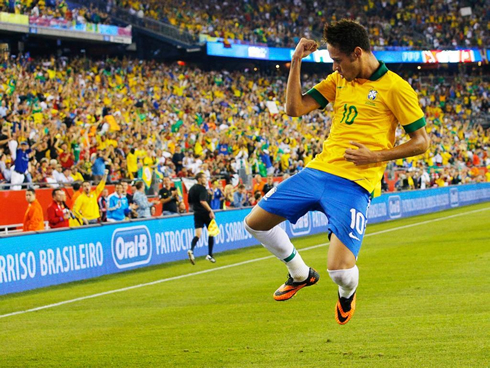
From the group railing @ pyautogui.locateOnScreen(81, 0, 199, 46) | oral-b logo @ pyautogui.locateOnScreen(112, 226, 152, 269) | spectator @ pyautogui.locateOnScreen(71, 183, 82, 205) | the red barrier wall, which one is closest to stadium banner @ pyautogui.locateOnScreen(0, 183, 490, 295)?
oral-b logo @ pyautogui.locateOnScreen(112, 226, 152, 269)

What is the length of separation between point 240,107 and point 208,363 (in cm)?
3211

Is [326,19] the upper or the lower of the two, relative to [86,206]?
upper

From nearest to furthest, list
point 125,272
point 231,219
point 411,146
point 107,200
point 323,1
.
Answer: point 411,146 < point 125,272 < point 107,200 < point 231,219 < point 323,1

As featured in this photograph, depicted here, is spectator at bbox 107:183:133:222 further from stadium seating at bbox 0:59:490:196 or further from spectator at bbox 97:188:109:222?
stadium seating at bbox 0:59:490:196

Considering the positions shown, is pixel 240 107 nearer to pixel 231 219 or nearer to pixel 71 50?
pixel 71 50

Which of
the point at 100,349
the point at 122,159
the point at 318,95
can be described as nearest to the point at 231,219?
the point at 122,159

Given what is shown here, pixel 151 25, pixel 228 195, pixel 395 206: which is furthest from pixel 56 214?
pixel 151 25

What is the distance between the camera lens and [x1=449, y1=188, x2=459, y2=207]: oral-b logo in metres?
36.9

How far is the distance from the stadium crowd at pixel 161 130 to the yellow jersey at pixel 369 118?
39.0 ft

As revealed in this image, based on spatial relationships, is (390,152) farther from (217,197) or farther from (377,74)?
A: (217,197)

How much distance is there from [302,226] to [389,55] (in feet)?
104

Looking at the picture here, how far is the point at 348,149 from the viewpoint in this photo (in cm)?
621

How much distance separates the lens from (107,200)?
18.8 meters

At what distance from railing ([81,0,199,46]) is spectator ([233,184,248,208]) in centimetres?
1797
